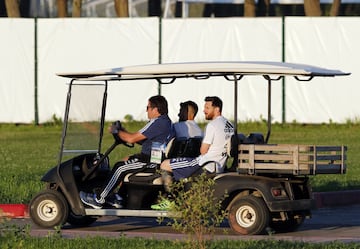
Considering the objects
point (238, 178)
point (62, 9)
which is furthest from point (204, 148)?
point (62, 9)

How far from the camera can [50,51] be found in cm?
2992

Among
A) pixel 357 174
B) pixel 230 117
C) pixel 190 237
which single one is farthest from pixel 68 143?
pixel 230 117

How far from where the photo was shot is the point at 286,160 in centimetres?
1311

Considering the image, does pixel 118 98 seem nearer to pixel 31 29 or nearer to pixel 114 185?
pixel 31 29

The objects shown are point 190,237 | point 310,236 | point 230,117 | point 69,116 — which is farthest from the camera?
point 230,117

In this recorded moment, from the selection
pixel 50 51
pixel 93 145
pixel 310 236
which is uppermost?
pixel 50 51

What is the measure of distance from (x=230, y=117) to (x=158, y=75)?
578 inches

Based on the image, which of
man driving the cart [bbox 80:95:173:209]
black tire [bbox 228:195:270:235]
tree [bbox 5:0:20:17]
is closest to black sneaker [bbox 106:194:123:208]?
man driving the cart [bbox 80:95:173:209]

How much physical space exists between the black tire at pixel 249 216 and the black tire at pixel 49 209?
6.01ft

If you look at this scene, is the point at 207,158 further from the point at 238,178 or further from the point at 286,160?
the point at 286,160

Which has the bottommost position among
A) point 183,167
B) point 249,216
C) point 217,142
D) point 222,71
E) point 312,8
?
point 249,216

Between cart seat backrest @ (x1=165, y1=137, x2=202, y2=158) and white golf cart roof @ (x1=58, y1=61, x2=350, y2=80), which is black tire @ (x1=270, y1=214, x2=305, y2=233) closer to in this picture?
cart seat backrest @ (x1=165, y1=137, x2=202, y2=158)

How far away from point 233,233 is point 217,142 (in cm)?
100

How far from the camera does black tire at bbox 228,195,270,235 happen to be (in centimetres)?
1312
